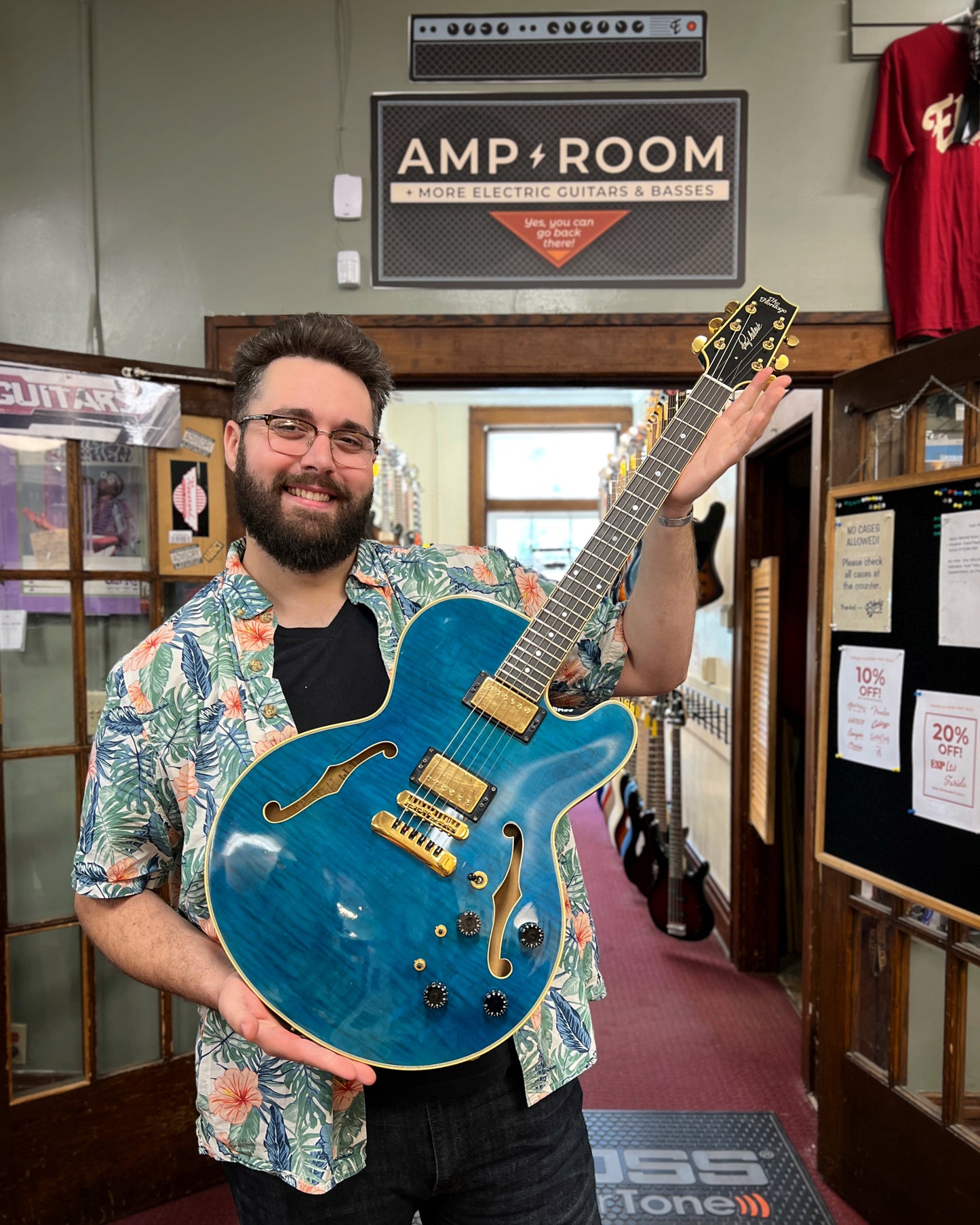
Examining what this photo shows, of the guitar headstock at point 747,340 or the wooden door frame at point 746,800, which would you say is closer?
the guitar headstock at point 747,340

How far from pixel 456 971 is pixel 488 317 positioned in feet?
5.67

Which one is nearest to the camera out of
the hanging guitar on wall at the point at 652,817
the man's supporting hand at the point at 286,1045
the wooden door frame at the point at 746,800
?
the man's supporting hand at the point at 286,1045

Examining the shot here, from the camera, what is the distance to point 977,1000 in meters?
1.74

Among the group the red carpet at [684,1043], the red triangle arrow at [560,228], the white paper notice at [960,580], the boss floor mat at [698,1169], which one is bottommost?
the red carpet at [684,1043]

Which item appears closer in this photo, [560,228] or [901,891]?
[901,891]

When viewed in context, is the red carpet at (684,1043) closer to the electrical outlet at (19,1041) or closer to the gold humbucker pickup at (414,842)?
the electrical outlet at (19,1041)

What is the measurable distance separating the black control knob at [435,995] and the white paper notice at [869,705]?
1386 mm

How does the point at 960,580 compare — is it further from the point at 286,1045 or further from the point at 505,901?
the point at 286,1045

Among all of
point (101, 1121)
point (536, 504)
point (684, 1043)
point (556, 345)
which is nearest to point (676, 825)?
point (684, 1043)

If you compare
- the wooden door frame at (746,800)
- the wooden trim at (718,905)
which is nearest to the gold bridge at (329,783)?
the wooden door frame at (746,800)

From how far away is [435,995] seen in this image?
0.79 metres

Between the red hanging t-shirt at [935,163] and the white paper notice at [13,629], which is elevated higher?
the red hanging t-shirt at [935,163]

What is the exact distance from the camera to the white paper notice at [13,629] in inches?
78.5

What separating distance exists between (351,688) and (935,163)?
195 cm
